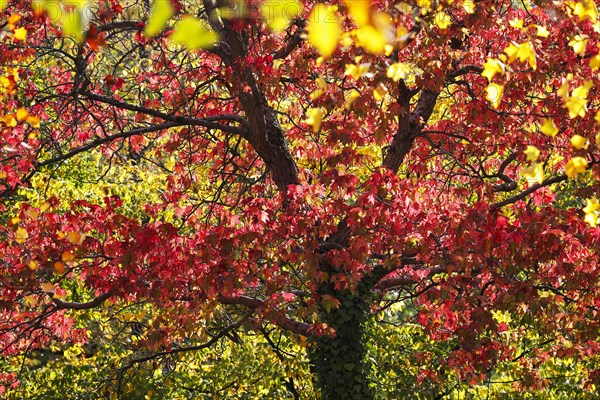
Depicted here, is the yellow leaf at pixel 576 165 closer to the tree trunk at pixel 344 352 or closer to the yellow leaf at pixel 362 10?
the yellow leaf at pixel 362 10

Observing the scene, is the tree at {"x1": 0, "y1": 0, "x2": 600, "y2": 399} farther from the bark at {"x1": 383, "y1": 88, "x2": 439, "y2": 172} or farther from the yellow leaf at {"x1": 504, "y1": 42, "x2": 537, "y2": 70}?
the yellow leaf at {"x1": 504, "y1": 42, "x2": 537, "y2": 70}

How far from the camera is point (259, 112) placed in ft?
28.9

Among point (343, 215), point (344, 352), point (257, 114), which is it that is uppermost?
point (257, 114)

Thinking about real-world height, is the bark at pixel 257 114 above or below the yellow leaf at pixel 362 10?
above

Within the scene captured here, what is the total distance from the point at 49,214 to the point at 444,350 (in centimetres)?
→ 558

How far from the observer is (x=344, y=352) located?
947 cm

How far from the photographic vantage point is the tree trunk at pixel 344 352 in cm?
941

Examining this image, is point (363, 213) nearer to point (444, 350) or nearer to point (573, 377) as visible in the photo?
point (444, 350)

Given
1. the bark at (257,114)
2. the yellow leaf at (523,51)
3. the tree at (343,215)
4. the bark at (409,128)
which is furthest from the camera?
the bark at (409,128)

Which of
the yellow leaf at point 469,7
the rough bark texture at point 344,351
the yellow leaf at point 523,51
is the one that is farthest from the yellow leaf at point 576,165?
the rough bark texture at point 344,351

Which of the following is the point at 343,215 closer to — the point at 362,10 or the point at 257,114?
the point at 257,114

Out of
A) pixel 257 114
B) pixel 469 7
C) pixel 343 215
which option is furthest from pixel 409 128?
pixel 469 7

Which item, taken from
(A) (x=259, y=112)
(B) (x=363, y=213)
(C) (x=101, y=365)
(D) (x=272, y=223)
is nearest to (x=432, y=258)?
(B) (x=363, y=213)

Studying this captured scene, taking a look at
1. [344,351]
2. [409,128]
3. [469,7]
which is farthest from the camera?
[344,351]
